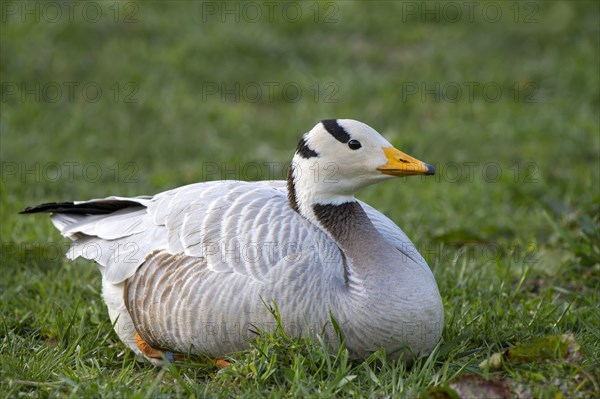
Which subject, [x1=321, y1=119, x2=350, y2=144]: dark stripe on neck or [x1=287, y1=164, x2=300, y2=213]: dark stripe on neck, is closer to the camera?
[x1=321, y1=119, x2=350, y2=144]: dark stripe on neck

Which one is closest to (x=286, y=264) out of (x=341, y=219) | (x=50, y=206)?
Result: (x=341, y=219)

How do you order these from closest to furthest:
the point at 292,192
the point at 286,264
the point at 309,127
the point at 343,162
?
1. the point at 286,264
2. the point at 343,162
3. the point at 292,192
4. the point at 309,127

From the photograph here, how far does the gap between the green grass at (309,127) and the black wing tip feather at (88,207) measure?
21.7 inches

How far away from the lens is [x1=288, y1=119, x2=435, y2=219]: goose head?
4121 mm

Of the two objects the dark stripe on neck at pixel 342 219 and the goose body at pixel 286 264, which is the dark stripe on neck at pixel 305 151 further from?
the dark stripe on neck at pixel 342 219

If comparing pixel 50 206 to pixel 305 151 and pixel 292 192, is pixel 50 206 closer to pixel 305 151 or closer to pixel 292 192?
pixel 292 192

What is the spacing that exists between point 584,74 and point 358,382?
6913 mm

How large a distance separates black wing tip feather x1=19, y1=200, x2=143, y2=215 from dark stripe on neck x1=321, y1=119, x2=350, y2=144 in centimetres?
128

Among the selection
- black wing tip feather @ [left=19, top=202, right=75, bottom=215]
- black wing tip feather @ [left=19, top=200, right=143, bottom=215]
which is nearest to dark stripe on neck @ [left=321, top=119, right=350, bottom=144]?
black wing tip feather @ [left=19, top=200, right=143, bottom=215]

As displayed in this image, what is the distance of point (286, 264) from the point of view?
4008 millimetres

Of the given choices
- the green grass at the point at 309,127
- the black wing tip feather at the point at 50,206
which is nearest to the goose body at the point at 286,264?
Result: the green grass at the point at 309,127

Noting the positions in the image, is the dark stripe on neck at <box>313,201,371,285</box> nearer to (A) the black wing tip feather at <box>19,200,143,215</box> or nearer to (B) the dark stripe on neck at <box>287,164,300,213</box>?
(B) the dark stripe on neck at <box>287,164,300,213</box>

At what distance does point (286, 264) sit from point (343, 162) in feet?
1.95

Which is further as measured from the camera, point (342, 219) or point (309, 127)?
point (309, 127)
